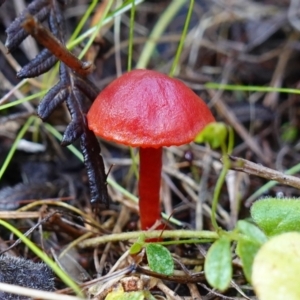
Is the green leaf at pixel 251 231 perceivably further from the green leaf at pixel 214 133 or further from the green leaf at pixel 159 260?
the green leaf at pixel 159 260

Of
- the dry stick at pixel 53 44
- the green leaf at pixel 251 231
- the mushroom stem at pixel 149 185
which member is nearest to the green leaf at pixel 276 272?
the green leaf at pixel 251 231

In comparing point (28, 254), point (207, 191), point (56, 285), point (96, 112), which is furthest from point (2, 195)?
point (207, 191)

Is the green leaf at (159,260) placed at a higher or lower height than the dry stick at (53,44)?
lower

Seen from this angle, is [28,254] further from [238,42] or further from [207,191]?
[238,42]

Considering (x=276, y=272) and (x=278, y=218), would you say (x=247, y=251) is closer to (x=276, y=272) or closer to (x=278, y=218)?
(x=276, y=272)

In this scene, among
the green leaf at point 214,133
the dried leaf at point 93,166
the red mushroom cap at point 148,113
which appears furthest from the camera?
the dried leaf at point 93,166

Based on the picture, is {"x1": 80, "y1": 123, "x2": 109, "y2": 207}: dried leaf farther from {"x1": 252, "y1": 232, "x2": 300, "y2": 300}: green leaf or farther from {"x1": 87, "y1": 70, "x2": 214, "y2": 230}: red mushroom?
{"x1": 252, "y1": 232, "x2": 300, "y2": 300}: green leaf
